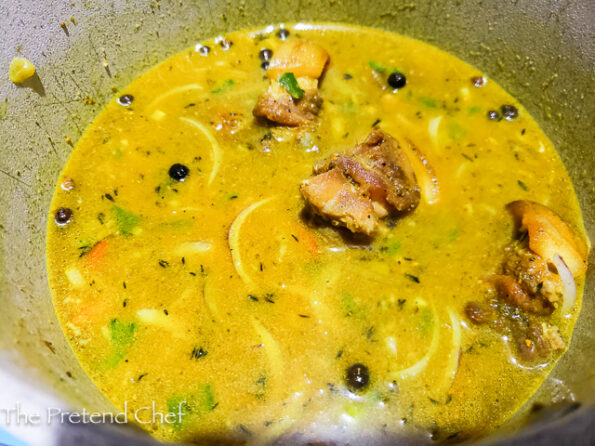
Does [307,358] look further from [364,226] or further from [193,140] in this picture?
[193,140]

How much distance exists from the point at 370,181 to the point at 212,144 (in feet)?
4.46

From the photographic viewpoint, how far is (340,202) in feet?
12.0

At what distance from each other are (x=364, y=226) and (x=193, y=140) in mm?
1636

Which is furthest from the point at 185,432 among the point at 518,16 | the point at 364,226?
the point at 518,16

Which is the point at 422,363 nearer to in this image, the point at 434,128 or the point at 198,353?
the point at 198,353

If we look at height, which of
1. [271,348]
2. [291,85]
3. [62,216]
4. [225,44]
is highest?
[225,44]

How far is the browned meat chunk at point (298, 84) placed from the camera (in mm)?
4238

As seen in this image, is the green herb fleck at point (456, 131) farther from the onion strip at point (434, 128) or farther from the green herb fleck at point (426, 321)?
the green herb fleck at point (426, 321)

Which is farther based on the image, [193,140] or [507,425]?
[193,140]

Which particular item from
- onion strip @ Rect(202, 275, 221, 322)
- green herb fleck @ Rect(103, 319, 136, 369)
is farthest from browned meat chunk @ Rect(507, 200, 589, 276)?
green herb fleck @ Rect(103, 319, 136, 369)

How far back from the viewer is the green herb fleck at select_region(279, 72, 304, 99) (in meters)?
4.27

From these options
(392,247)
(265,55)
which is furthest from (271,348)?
(265,55)

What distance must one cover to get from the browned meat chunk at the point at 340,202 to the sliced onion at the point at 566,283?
1271 mm

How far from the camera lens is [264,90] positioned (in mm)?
Result: 4645
